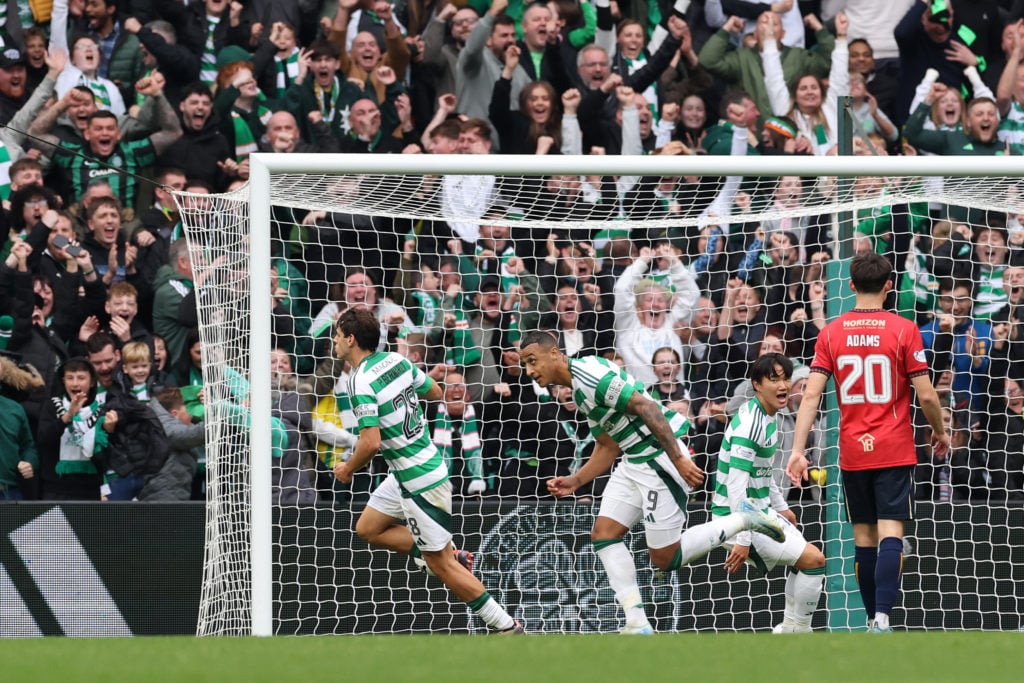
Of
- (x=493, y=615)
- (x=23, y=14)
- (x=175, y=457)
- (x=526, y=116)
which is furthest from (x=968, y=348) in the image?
(x=23, y=14)

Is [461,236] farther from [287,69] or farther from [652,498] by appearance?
[652,498]

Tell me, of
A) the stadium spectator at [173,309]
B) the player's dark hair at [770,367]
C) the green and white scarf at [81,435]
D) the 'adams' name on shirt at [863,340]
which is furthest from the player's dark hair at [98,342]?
the 'adams' name on shirt at [863,340]

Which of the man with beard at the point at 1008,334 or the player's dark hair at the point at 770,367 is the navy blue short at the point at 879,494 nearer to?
the player's dark hair at the point at 770,367

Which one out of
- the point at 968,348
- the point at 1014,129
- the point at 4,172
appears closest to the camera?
the point at 968,348

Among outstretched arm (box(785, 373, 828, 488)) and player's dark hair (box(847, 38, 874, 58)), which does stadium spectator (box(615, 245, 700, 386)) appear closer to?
outstretched arm (box(785, 373, 828, 488))

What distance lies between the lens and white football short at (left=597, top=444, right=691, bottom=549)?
6895mm

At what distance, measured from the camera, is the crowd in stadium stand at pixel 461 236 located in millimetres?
7941

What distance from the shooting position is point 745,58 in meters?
9.75

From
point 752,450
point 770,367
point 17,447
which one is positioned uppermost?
point 770,367

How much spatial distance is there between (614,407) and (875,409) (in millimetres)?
1187

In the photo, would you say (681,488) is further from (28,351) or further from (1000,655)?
(28,351)

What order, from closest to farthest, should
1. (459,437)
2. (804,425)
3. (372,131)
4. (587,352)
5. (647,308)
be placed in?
(804,425)
(459,437)
(647,308)
(587,352)
(372,131)

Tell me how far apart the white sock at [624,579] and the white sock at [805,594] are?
2.69ft

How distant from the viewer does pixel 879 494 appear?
21.0ft
